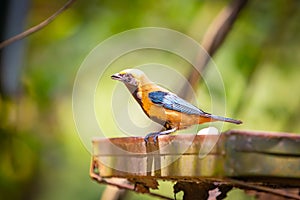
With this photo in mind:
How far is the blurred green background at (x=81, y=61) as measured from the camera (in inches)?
176

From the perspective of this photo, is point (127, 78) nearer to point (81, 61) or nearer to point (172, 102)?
point (172, 102)

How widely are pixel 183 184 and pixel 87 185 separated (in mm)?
3627

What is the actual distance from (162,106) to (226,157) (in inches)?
22.8

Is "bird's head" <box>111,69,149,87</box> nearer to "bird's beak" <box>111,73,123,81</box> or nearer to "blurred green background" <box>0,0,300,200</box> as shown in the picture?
"bird's beak" <box>111,73,123,81</box>

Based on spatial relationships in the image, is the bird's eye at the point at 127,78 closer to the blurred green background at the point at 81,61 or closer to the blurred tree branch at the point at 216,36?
the blurred tree branch at the point at 216,36

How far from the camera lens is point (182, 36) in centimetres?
464

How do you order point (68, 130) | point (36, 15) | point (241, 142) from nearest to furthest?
point (241, 142)
point (36, 15)
point (68, 130)

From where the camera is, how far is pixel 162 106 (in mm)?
1978

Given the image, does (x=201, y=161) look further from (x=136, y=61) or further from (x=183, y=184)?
(x=136, y=61)

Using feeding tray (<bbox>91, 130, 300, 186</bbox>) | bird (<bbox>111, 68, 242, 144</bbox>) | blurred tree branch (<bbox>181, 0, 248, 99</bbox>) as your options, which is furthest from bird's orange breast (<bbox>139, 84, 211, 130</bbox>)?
blurred tree branch (<bbox>181, 0, 248, 99</bbox>)

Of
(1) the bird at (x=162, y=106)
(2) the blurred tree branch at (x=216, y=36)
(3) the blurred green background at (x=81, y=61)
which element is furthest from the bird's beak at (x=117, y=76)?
(3) the blurred green background at (x=81, y=61)

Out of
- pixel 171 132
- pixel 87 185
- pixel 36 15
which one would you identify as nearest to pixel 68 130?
pixel 87 185

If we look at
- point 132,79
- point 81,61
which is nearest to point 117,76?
point 132,79

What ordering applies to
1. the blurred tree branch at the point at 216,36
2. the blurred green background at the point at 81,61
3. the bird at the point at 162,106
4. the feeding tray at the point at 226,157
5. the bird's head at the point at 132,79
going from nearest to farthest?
1. the feeding tray at the point at 226,157
2. the bird at the point at 162,106
3. the bird's head at the point at 132,79
4. the blurred tree branch at the point at 216,36
5. the blurred green background at the point at 81,61
